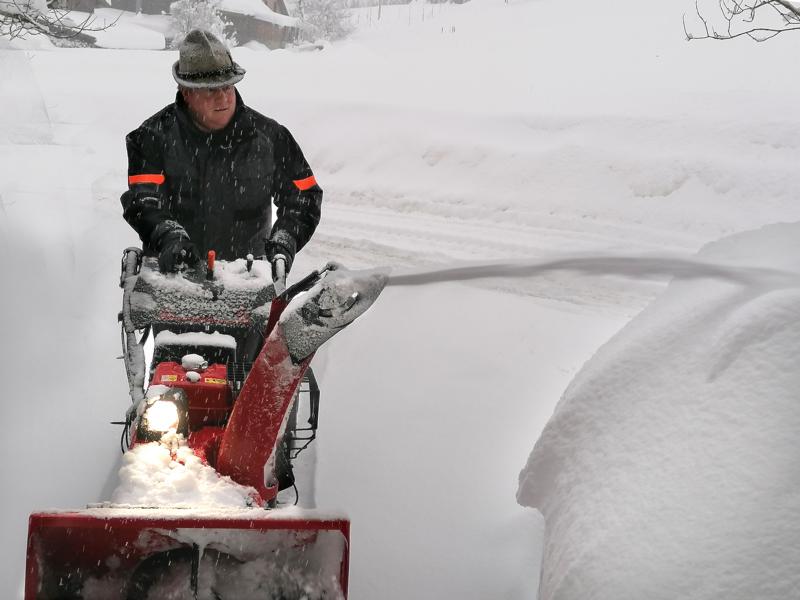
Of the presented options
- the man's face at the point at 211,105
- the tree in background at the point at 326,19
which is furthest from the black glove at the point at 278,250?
the tree in background at the point at 326,19

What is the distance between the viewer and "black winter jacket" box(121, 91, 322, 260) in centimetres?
410

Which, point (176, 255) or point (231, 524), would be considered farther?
point (176, 255)

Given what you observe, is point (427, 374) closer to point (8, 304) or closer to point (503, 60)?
point (8, 304)

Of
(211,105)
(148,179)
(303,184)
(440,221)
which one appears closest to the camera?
(211,105)

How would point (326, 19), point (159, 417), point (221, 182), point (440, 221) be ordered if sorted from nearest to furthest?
1. point (159, 417)
2. point (221, 182)
3. point (440, 221)
4. point (326, 19)

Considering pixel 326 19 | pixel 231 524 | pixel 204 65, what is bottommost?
pixel 231 524

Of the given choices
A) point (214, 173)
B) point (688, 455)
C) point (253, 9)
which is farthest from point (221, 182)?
point (253, 9)

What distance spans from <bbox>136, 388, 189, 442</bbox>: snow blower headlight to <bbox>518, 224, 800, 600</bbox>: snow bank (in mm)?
1358

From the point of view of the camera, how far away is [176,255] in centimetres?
352

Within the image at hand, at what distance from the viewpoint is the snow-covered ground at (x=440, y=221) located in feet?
14.0

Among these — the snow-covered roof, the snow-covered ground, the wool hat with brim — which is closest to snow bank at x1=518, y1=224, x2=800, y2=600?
the snow-covered ground

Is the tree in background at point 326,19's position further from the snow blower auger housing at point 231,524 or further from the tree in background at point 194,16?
the snow blower auger housing at point 231,524

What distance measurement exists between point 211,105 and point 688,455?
106 inches

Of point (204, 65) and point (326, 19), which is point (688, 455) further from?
point (326, 19)
